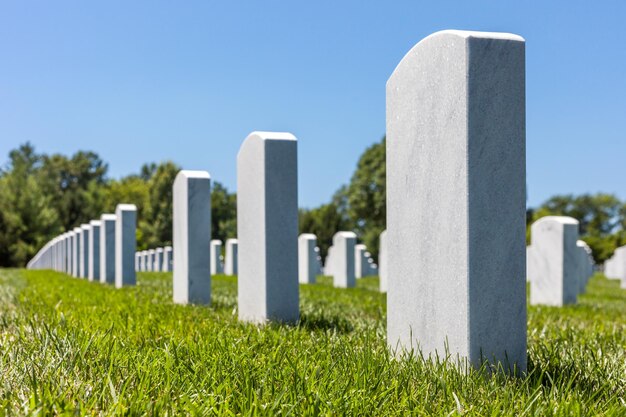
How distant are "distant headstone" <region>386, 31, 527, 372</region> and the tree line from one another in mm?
43862

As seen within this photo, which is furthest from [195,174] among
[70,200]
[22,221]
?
[70,200]

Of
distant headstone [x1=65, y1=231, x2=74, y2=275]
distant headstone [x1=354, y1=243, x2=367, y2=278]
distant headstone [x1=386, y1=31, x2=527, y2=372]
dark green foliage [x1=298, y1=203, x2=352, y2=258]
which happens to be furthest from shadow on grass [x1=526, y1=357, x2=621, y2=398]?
dark green foliage [x1=298, y1=203, x2=352, y2=258]

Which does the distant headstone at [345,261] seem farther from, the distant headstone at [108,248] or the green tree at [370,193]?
the green tree at [370,193]

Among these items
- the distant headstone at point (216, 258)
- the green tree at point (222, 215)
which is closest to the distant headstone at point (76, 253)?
the distant headstone at point (216, 258)

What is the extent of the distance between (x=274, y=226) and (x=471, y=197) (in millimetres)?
3002

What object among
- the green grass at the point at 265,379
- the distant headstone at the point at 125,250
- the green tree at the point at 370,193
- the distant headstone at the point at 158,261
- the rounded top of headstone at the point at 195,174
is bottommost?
the distant headstone at the point at 158,261

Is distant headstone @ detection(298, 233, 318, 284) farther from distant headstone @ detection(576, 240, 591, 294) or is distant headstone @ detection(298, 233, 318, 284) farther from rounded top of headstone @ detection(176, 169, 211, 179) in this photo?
rounded top of headstone @ detection(176, 169, 211, 179)

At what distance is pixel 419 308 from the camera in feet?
13.8

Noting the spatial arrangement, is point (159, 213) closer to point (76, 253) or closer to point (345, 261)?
point (76, 253)

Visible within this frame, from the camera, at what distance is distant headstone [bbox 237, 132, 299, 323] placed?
21.2 ft

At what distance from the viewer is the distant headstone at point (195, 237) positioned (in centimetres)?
876

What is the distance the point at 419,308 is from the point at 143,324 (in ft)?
7.87

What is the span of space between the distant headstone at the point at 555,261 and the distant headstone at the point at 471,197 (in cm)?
795

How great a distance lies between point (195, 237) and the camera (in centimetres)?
887
